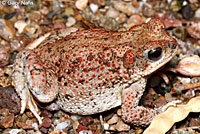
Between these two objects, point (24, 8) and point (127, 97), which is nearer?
point (127, 97)

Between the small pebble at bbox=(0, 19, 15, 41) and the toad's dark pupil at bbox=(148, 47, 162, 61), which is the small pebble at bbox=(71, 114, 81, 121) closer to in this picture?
the toad's dark pupil at bbox=(148, 47, 162, 61)

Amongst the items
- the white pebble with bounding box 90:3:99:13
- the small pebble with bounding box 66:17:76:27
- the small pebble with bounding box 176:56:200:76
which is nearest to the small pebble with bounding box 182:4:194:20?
the small pebble with bounding box 176:56:200:76

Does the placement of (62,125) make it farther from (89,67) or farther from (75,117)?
(89,67)

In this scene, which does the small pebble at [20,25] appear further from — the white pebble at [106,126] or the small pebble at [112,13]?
the white pebble at [106,126]

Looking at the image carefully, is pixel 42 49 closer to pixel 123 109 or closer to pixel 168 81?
pixel 123 109

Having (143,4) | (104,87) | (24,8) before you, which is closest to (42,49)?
A: (104,87)

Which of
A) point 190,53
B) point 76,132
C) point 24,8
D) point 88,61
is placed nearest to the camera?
point 88,61

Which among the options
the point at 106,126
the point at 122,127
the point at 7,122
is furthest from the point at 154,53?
the point at 7,122
